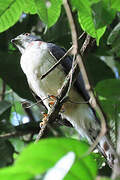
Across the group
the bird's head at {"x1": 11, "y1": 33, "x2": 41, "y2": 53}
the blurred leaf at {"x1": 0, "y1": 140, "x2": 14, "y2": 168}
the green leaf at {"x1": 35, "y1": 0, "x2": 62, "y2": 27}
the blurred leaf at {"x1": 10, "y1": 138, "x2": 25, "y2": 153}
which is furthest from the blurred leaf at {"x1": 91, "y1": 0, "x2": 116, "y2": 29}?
the blurred leaf at {"x1": 10, "y1": 138, "x2": 25, "y2": 153}

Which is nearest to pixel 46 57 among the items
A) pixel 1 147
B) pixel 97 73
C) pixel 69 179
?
pixel 97 73

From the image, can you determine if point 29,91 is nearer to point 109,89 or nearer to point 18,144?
point 18,144

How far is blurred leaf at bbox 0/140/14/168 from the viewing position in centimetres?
427

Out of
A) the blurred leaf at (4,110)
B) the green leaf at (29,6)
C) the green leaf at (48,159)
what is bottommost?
the blurred leaf at (4,110)

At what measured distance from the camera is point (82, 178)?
4.14 ft

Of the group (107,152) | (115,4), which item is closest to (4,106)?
(107,152)

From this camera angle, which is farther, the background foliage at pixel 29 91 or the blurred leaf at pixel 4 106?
the blurred leaf at pixel 4 106

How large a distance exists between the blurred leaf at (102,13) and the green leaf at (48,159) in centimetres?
93

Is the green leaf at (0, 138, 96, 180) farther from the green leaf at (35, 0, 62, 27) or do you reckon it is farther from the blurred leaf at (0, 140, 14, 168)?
the blurred leaf at (0, 140, 14, 168)

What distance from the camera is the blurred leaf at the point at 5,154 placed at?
14.0 ft

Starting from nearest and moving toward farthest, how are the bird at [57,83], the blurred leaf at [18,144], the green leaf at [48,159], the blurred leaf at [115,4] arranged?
the green leaf at [48,159], the blurred leaf at [115,4], the bird at [57,83], the blurred leaf at [18,144]

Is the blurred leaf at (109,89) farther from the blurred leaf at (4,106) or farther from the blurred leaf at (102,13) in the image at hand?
the blurred leaf at (4,106)

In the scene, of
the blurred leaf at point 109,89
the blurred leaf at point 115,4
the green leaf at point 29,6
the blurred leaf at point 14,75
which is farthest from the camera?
the blurred leaf at point 14,75

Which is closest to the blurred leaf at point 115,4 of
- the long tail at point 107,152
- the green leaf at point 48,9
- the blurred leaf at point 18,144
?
the green leaf at point 48,9
